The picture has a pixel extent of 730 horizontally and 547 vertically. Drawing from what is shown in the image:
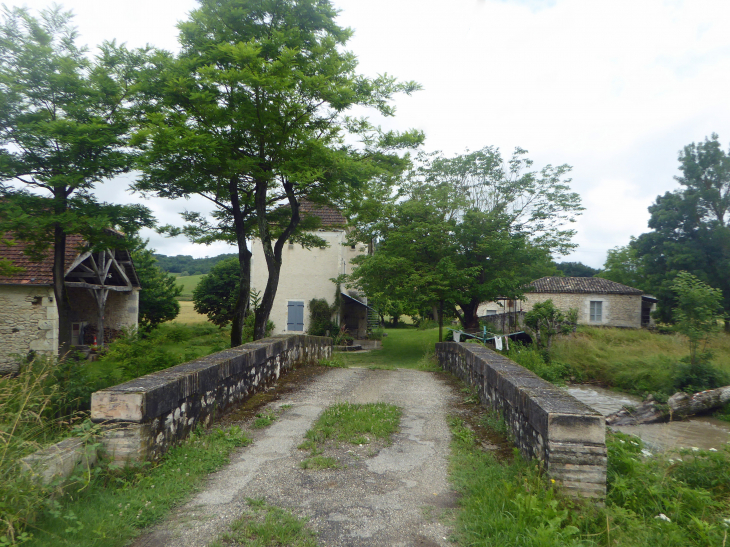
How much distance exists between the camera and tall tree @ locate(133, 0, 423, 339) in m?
8.68

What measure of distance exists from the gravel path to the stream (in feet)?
17.4

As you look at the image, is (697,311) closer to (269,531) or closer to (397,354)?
(397,354)

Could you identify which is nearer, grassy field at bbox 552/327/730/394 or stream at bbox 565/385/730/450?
stream at bbox 565/385/730/450

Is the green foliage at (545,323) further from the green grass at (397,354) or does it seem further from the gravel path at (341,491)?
the gravel path at (341,491)

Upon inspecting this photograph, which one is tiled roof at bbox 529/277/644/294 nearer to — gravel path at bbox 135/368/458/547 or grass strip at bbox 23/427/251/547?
gravel path at bbox 135/368/458/547

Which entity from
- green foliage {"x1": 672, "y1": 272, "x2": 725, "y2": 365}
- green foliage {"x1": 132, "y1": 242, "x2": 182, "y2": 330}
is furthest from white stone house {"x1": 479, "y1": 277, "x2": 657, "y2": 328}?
green foliage {"x1": 132, "y1": 242, "x2": 182, "y2": 330}

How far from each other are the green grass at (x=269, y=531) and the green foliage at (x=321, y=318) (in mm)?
20077

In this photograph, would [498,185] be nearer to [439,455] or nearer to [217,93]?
[217,93]

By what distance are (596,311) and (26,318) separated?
105 feet

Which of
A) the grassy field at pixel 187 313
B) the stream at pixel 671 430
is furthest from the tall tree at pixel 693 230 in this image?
the grassy field at pixel 187 313

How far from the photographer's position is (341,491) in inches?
148

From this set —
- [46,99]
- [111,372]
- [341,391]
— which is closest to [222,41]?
[46,99]

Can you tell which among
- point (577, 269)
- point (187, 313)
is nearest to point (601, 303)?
point (187, 313)

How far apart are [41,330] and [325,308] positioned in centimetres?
1249
